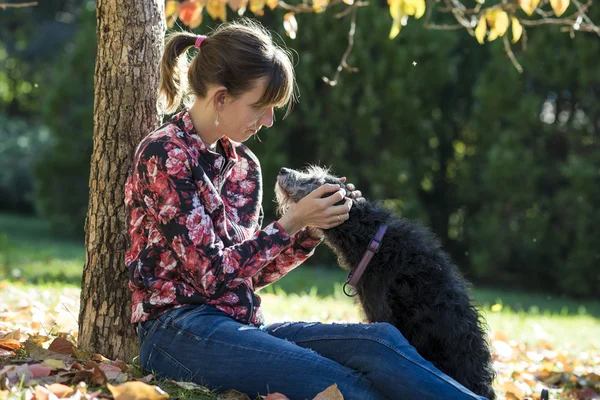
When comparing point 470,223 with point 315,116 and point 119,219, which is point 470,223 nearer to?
point 315,116

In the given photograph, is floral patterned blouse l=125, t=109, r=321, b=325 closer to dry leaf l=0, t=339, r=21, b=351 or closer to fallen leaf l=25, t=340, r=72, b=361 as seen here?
fallen leaf l=25, t=340, r=72, b=361

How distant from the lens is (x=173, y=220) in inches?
119

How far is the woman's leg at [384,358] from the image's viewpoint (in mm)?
2809

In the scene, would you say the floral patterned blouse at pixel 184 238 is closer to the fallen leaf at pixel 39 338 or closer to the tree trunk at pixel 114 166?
the tree trunk at pixel 114 166

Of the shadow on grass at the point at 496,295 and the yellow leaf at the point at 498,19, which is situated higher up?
the yellow leaf at the point at 498,19

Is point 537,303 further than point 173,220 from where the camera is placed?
Yes

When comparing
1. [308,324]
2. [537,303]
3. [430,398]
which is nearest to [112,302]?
[308,324]

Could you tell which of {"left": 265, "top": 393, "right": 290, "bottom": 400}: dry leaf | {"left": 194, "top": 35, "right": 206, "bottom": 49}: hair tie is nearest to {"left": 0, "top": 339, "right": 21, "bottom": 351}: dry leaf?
{"left": 265, "top": 393, "right": 290, "bottom": 400}: dry leaf

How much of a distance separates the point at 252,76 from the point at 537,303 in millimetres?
7734

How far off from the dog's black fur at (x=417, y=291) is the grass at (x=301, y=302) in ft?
1.22

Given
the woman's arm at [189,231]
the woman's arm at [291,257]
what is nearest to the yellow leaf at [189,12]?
the woman's arm at [189,231]

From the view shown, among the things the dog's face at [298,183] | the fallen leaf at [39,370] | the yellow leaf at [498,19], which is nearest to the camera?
the fallen leaf at [39,370]

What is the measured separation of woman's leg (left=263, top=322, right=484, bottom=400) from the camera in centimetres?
281

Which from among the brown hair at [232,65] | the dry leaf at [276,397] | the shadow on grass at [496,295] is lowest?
the shadow on grass at [496,295]
